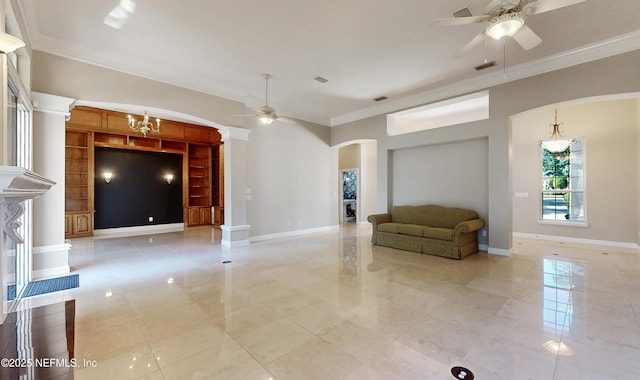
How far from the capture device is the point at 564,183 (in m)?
6.35

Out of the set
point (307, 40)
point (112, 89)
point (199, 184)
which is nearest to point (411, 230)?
point (307, 40)

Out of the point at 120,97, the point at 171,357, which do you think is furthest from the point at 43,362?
the point at 120,97

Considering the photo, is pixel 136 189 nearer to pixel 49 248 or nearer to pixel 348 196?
pixel 49 248

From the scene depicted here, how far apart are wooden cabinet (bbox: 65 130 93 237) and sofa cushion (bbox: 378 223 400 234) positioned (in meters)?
7.77

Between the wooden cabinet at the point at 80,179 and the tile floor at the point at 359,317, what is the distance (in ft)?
9.68

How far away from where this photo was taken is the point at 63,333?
2078mm

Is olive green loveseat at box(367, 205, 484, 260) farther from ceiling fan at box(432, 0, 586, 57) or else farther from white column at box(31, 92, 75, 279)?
white column at box(31, 92, 75, 279)

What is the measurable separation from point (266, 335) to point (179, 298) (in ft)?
4.77

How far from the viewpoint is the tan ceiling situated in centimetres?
321

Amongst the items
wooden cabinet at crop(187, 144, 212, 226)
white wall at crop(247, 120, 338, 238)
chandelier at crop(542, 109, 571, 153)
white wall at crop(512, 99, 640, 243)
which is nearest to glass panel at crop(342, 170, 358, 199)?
white wall at crop(247, 120, 338, 238)

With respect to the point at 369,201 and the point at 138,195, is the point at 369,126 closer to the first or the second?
the point at 369,201

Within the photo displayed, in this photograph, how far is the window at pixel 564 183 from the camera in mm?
6125

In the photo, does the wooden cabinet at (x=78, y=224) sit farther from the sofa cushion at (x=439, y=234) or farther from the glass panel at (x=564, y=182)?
the glass panel at (x=564, y=182)

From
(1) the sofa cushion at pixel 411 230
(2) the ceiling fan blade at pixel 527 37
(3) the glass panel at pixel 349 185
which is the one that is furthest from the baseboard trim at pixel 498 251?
(3) the glass panel at pixel 349 185
